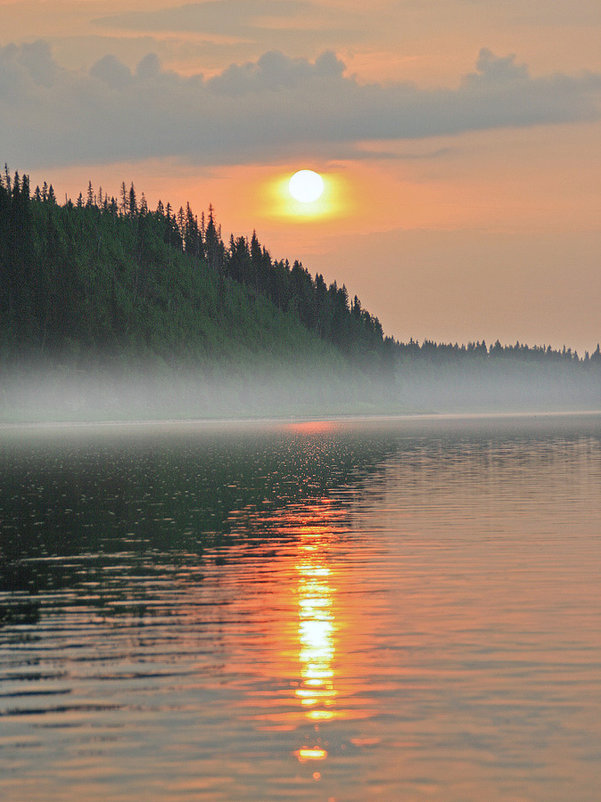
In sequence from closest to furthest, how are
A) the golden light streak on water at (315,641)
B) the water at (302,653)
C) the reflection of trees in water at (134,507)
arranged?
1. the water at (302,653)
2. the golden light streak on water at (315,641)
3. the reflection of trees in water at (134,507)

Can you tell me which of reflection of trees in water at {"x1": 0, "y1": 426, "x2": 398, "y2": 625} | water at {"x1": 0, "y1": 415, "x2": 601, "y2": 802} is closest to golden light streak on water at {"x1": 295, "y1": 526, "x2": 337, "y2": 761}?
water at {"x1": 0, "y1": 415, "x2": 601, "y2": 802}

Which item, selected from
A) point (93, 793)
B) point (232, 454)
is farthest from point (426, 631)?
point (232, 454)

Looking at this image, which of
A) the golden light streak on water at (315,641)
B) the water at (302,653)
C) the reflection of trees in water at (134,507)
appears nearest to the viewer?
the water at (302,653)

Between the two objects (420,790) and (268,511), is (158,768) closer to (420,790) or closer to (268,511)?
(420,790)

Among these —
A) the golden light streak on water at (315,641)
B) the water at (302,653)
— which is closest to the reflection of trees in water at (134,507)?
the water at (302,653)

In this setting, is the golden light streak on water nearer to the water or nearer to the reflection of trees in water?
the water

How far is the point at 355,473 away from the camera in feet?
243

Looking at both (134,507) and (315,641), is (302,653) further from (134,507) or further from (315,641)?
(134,507)

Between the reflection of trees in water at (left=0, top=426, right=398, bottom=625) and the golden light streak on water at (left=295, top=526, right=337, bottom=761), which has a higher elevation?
the reflection of trees in water at (left=0, top=426, right=398, bottom=625)

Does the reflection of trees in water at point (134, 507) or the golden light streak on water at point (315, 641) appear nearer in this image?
the golden light streak on water at point (315, 641)

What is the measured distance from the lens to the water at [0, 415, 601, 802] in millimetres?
14570

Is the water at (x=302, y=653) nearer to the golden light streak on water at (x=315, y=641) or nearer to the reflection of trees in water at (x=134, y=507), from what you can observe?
the golden light streak on water at (x=315, y=641)

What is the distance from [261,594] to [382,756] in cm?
1332

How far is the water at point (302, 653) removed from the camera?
1457 centimetres
